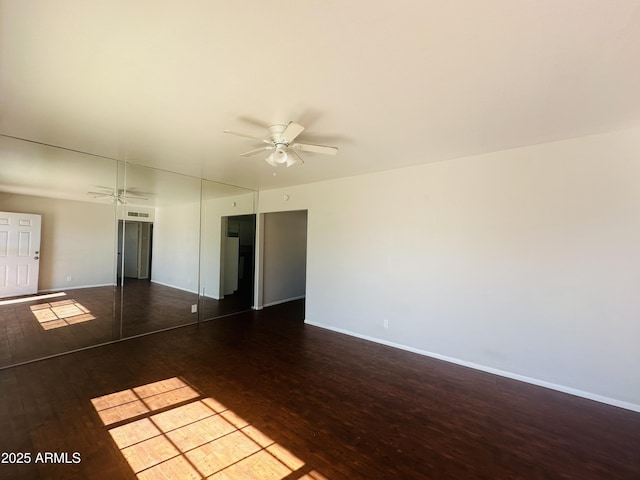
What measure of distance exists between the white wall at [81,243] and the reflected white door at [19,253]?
0.87ft

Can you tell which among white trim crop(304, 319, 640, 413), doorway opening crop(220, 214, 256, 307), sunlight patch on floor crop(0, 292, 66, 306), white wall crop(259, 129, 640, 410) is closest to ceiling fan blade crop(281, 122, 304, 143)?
white wall crop(259, 129, 640, 410)

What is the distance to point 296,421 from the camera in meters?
2.33

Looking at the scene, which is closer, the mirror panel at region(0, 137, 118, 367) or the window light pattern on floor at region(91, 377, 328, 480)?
the window light pattern on floor at region(91, 377, 328, 480)

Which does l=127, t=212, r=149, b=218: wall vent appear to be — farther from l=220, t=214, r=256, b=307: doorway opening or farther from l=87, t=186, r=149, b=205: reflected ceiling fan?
l=220, t=214, r=256, b=307: doorway opening

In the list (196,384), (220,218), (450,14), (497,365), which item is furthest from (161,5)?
(220,218)

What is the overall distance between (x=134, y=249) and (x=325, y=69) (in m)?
4.38

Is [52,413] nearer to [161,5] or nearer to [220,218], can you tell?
[161,5]

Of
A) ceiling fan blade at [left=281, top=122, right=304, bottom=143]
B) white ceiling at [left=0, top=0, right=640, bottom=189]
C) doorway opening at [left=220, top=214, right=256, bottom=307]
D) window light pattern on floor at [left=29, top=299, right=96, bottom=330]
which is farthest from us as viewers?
doorway opening at [left=220, top=214, right=256, bottom=307]

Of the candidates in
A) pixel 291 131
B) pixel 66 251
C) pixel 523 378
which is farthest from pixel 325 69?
pixel 66 251

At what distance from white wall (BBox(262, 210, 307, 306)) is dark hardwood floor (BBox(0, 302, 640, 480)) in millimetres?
2850

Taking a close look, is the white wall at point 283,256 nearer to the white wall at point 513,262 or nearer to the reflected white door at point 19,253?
the white wall at point 513,262

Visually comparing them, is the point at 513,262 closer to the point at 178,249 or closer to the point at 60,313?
the point at 178,249

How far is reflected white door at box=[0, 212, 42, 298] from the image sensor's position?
3.37 metres

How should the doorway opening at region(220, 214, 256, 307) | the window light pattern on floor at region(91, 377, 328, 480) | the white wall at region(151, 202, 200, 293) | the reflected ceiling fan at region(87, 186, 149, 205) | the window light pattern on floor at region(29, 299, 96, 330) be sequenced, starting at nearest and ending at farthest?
Answer: the window light pattern on floor at region(91, 377, 328, 480) → the window light pattern on floor at region(29, 299, 96, 330) → the reflected ceiling fan at region(87, 186, 149, 205) → the white wall at region(151, 202, 200, 293) → the doorway opening at region(220, 214, 256, 307)
